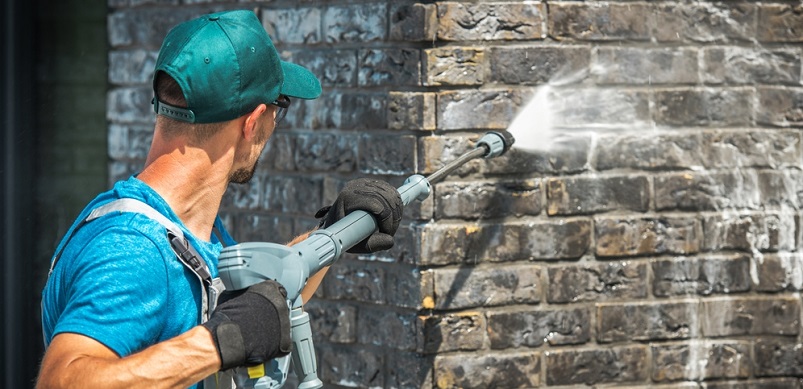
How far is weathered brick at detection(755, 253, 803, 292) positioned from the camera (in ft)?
13.9

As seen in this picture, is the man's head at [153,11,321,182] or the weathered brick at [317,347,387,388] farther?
the weathered brick at [317,347,387,388]

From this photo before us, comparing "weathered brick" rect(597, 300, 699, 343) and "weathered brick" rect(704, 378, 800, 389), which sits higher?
"weathered brick" rect(597, 300, 699, 343)

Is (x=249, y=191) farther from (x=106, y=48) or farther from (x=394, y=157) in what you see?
(x=106, y=48)

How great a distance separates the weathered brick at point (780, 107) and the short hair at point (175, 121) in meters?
2.41

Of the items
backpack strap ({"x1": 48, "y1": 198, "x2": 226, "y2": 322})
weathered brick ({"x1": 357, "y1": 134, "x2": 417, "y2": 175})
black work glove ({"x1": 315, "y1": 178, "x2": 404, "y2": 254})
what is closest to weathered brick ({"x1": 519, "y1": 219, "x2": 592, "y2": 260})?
weathered brick ({"x1": 357, "y1": 134, "x2": 417, "y2": 175})

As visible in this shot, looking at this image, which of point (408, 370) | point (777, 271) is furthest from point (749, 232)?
point (408, 370)

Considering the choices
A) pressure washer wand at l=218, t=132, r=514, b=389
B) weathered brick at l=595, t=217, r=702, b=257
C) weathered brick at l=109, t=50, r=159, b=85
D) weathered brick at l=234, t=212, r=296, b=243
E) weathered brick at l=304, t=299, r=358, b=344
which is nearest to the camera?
pressure washer wand at l=218, t=132, r=514, b=389

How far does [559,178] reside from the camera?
402 centimetres

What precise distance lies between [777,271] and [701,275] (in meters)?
0.32

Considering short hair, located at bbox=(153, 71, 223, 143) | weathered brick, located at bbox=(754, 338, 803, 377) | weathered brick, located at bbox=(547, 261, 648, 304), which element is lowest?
weathered brick, located at bbox=(754, 338, 803, 377)

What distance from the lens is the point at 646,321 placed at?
13.5ft

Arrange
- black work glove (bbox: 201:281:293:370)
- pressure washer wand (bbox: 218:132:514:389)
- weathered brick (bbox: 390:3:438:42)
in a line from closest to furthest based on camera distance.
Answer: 1. black work glove (bbox: 201:281:293:370)
2. pressure washer wand (bbox: 218:132:514:389)
3. weathered brick (bbox: 390:3:438:42)

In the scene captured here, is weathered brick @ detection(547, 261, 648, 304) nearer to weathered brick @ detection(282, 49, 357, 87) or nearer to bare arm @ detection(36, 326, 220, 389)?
weathered brick @ detection(282, 49, 357, 87)

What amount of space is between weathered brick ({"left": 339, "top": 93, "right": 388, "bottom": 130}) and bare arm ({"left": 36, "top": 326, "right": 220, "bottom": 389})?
1910mm
